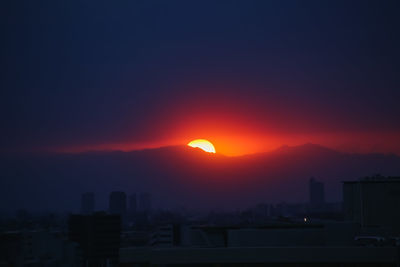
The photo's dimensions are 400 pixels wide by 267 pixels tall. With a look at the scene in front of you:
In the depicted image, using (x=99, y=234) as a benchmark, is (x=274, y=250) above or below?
above

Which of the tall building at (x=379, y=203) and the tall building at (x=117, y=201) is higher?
the tall building at (x=379, y=203)

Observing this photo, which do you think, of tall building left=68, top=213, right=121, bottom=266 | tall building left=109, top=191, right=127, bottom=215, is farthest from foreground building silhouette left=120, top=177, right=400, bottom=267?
tall building left=109, top=191, right=127, bottom=215

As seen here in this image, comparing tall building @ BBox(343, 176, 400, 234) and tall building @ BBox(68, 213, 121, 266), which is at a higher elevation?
tall building @ BBox(343, 176, 400, 234)

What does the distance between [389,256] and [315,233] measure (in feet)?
10.6

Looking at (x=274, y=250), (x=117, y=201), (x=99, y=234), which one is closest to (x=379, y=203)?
(x=274, y=250)

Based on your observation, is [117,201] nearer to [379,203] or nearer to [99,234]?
[99,234]

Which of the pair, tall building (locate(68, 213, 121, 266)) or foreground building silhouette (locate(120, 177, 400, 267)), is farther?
tall building (locate(68, 213, 121, 266))

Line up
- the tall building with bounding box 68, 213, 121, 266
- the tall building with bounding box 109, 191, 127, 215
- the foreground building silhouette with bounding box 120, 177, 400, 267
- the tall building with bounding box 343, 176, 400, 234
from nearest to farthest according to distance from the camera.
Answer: the foreground building silhouette with bounding box 120, 177, 400, 267 → the tall building with bounding box 343, 176, 400, 234 → the tall building with bounding box 68, 213, 121, 266 → the tall building with bounding box 109, 191, 127, 215

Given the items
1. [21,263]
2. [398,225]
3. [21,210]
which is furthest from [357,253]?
[21,210]

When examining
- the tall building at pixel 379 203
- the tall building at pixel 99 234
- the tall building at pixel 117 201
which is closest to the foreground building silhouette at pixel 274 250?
the tall building at pixel 379 203

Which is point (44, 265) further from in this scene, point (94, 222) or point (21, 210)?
point (21, 210)

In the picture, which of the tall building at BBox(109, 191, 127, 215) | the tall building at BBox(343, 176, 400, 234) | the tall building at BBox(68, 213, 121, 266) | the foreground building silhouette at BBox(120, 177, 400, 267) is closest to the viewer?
the foreground building silhouette at BBox(120, 177, 400, 267)

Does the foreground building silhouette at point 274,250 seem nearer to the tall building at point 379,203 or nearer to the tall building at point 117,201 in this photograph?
the tall building at point 379,203

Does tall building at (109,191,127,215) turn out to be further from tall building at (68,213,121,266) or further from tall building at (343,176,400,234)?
tall building at (343,176,400,234)
